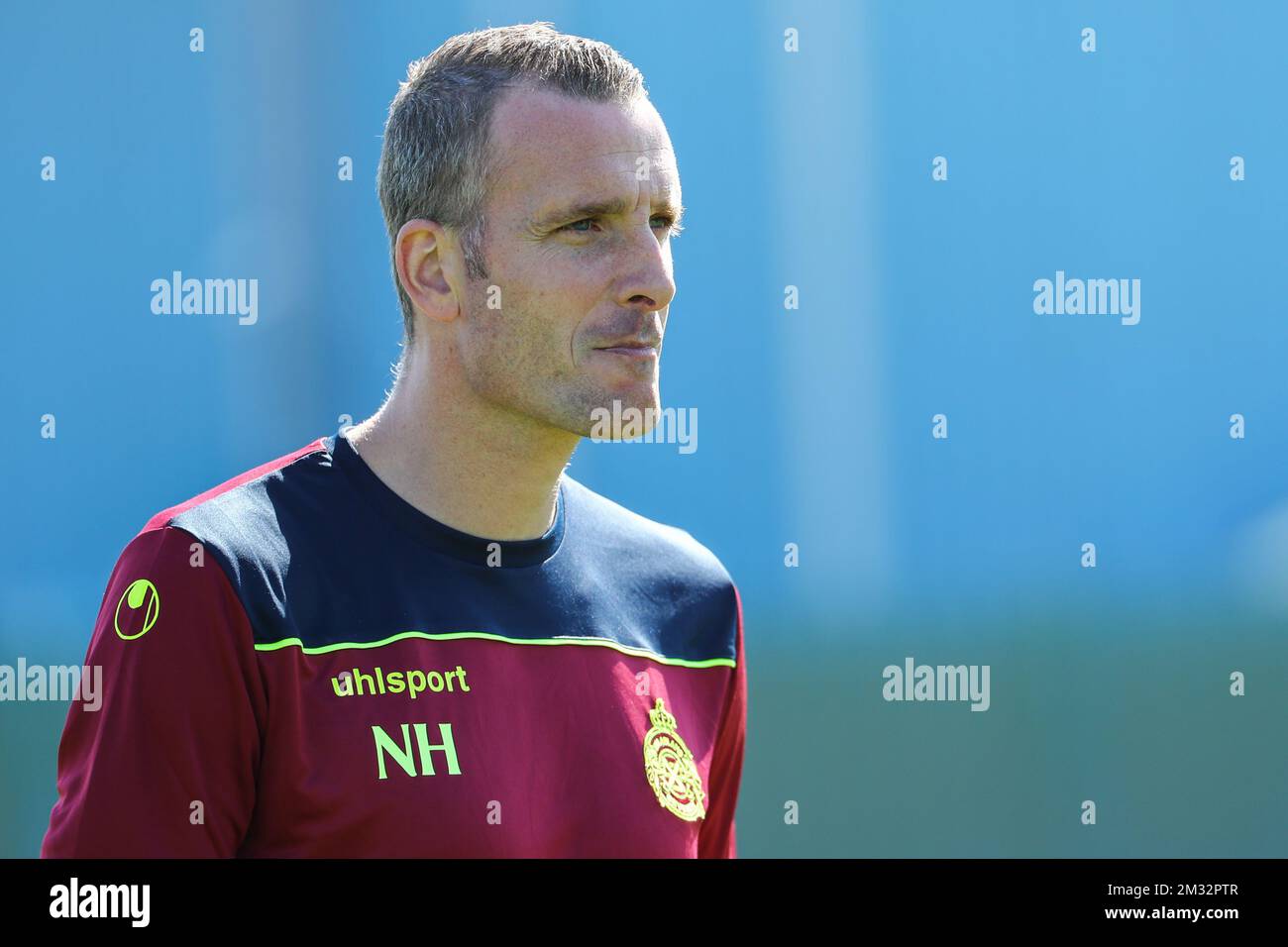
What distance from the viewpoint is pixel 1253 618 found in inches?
163

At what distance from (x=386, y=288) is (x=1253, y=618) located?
2737 mm

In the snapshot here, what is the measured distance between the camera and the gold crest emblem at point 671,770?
1.92 meters

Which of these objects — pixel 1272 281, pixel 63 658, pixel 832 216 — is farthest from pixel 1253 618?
pixel 63 658

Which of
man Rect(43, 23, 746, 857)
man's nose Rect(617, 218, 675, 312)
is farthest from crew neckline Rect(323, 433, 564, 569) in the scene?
man's nose Rect(617, 218, 675, 312)

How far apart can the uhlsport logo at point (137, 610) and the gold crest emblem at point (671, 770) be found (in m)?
0.68

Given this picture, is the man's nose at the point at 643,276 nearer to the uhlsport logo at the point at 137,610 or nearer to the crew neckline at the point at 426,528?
the crew neckline at the point at 426,528

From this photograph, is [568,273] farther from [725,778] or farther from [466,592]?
[725,778]

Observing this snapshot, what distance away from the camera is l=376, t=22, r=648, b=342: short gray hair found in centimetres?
201

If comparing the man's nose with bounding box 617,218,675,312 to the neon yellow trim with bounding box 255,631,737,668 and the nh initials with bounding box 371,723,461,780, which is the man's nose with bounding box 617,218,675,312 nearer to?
the neon yellow trim with bounding box 255,631,737,668

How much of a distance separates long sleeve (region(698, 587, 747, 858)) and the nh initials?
529mm

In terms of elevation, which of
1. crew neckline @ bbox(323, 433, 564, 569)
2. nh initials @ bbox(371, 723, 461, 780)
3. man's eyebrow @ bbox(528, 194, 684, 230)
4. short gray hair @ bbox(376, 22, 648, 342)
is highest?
short gray hair @ bbox(376, 22, 648, 342)

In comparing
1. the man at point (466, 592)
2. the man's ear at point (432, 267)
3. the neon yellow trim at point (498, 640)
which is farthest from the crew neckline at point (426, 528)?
the man's ear at point (432, 267)
